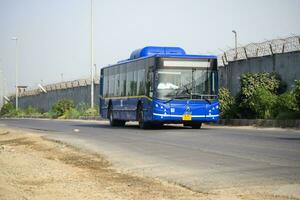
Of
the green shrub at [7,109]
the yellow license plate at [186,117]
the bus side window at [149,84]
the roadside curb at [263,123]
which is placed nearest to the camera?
→ the yellow license plate at [186,117]

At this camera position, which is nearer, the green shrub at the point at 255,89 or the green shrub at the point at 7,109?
the green shrub at the point at 255,89

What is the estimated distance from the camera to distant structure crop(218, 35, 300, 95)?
2997 cm

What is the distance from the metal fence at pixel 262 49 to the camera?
2884 centimetres

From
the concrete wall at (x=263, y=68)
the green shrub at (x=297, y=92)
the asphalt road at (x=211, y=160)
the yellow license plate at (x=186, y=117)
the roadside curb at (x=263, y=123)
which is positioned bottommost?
the asphalt road at (x=211, y=160)

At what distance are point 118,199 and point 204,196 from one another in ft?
3.83

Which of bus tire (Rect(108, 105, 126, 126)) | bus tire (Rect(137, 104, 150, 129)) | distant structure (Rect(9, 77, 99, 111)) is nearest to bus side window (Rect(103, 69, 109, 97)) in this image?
bus tire (Rect(108, 105, 126, 126))

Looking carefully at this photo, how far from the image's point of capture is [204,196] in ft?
28.5

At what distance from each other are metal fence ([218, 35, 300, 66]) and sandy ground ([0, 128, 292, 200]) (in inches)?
615

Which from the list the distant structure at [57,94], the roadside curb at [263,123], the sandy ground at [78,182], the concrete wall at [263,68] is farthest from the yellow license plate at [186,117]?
the distant structure at [57,94]

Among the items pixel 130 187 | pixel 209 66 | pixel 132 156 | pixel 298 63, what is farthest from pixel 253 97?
pixel 130 187

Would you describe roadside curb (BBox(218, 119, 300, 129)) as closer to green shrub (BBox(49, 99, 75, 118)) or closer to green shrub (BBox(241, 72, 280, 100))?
green shrub (BBox(241, 72, 280, 100))

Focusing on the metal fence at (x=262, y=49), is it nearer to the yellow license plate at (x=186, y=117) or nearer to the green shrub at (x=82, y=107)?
the yellow license plate at (x=186, y=117)

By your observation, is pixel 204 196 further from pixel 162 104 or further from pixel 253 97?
pixel 253 97

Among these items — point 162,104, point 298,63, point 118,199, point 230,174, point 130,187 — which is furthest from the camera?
point 298,63
